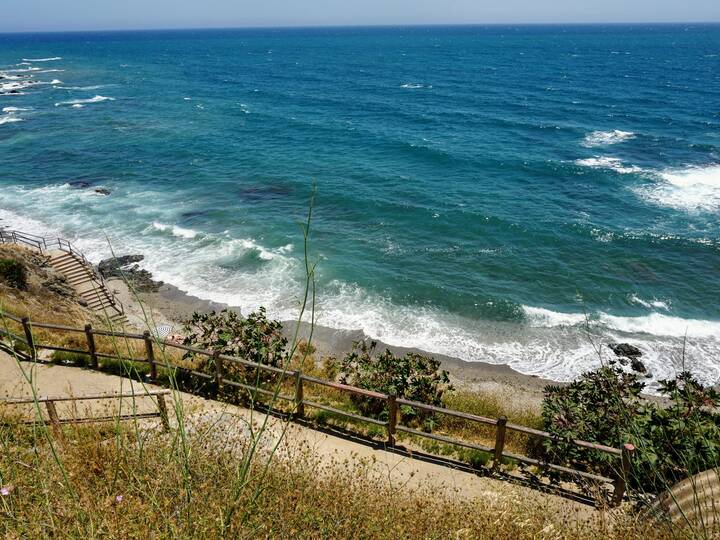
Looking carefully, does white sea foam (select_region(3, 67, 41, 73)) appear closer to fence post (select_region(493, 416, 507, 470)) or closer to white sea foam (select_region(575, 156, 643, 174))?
white sea foam (select_region(575, 156, 643, 174))

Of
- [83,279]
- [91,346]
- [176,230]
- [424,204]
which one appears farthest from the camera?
[424,204]

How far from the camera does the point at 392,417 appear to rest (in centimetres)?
1038

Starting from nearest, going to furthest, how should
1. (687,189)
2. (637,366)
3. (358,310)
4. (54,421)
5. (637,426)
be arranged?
1. (54,421)
2. (637,426)
3. (637,366)
4. (358,310)
5. (687,189)

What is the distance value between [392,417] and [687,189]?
38.6m

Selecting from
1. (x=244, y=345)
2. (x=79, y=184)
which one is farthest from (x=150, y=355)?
(x=79, y=184)

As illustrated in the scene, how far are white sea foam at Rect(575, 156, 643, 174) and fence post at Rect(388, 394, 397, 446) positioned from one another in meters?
40.5

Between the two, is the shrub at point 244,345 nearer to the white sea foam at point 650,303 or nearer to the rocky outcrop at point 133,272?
the rocky outcrop at point 133,272

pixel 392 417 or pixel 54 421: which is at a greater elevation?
pixel 54 421

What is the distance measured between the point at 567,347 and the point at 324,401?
48.5 ft

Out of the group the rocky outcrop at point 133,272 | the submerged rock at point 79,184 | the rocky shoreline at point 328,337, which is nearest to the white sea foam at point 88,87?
the submerged rock at point 79,184

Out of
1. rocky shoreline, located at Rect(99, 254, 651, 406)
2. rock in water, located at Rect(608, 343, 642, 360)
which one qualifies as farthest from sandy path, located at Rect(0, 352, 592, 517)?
rock in water, located at Rect(608, 343, 642, 360)

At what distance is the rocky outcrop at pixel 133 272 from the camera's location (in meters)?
28.0

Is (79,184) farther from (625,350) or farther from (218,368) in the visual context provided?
(625,350)

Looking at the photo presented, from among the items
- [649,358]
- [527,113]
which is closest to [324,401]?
[649,358]
